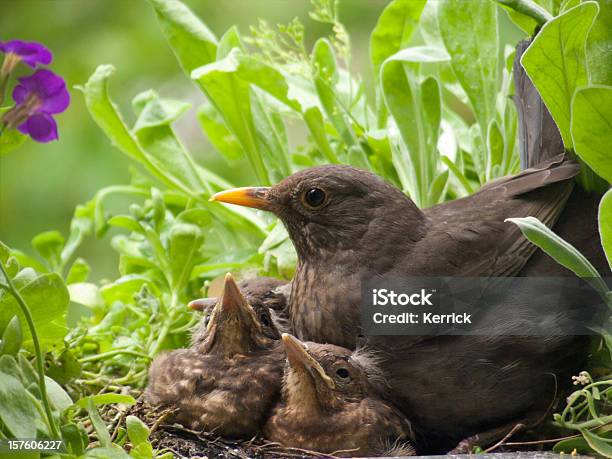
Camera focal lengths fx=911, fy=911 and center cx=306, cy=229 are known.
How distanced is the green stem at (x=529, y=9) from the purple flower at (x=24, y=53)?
0.92 metres

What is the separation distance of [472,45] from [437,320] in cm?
89

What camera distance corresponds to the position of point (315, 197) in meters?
2.09

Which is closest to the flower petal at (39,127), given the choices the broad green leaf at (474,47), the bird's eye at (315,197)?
the bird's eye at (315,197)

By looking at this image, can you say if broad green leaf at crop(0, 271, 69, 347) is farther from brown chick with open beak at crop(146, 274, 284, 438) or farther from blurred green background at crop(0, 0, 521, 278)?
blurred green background at crop(0, 0, 521, 278)

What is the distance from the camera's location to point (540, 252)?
1.94 meters

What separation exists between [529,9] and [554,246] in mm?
547

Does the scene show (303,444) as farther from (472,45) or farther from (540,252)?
(472,45)

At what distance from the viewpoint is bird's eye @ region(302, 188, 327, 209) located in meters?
2.08

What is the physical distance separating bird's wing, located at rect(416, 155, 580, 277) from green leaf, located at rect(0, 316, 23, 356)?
830mm

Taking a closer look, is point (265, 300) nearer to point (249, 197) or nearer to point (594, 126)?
point (249, 197)

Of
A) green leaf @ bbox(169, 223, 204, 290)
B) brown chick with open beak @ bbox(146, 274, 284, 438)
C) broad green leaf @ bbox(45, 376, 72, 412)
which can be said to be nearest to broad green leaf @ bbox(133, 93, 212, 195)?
green leaf @ bbox(169, 223, 204, 290)

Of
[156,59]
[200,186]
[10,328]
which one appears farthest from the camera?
[156,59]

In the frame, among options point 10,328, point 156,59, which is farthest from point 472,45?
point 156,59

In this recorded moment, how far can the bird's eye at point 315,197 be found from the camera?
2.08 m
